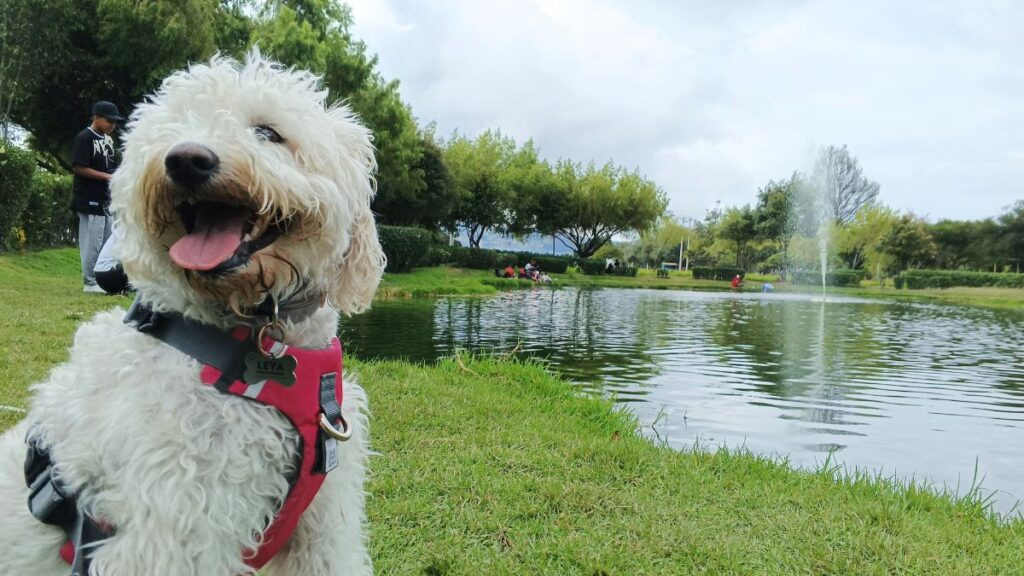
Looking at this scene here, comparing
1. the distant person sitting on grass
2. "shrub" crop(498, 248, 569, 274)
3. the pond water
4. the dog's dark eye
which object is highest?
"shrub" crop(498, 248, 569, 274)

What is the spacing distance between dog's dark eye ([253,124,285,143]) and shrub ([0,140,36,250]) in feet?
48.9

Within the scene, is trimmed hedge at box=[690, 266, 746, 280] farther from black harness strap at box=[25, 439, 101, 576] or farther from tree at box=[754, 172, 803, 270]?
black harness strap at box=[25, 439, 101, 576]

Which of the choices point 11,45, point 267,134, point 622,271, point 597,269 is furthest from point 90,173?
point 622,271

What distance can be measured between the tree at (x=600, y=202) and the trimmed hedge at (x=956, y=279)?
885 inches

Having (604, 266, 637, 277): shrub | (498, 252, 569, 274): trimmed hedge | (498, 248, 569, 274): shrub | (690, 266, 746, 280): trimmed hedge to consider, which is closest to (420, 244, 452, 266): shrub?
(498, 248, 569, 274): shrub

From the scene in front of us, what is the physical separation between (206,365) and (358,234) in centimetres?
72

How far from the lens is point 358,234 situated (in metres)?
2.33

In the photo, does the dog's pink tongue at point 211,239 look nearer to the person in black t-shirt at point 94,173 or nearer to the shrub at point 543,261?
the person in black t-shirt at point 94,173

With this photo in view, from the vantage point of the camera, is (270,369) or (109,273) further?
(109,273)

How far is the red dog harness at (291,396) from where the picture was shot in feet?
6.09

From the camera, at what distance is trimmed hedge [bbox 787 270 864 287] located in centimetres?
6034

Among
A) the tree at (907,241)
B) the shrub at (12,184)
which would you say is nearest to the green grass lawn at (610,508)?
the shrub at (12,184)

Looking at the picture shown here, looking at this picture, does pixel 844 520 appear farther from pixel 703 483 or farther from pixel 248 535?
pixel 248 535

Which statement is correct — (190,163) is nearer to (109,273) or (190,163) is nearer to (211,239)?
(211,239)
